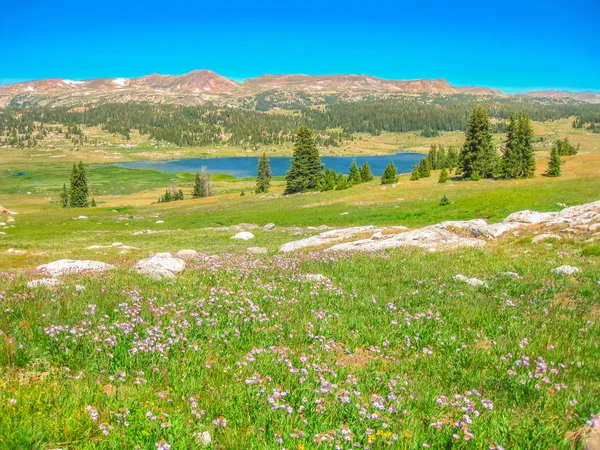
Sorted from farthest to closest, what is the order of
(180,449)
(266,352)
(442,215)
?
(442,215), (266,352), (180,449)

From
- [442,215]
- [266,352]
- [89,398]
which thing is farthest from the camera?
[442,215]

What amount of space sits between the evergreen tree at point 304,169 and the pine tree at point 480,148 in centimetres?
3317

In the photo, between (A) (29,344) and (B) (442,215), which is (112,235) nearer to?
(B) (442,215)

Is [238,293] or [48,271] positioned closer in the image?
[238,293]

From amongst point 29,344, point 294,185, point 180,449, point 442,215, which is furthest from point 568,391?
point 294,185

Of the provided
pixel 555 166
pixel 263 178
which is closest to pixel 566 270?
pixel 555 166

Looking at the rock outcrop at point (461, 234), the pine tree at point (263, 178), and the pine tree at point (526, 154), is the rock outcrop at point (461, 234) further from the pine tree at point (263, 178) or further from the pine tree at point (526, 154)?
the pine tree at point (263, 178)

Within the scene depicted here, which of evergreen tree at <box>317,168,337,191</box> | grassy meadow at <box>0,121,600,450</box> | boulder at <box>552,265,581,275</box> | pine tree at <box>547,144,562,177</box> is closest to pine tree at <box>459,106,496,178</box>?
pine tree at <box>547,144,562,177</box>

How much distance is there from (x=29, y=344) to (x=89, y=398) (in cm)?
217

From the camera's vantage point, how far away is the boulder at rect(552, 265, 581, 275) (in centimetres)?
1217

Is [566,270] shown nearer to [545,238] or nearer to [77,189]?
[545,238]

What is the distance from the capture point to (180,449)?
386 centimetres

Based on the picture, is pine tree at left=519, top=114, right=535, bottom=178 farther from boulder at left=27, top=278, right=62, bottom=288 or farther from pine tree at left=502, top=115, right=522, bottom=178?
boulder at left=27, top=278, right=62, bottom=288

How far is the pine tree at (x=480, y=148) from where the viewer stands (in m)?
76.4
